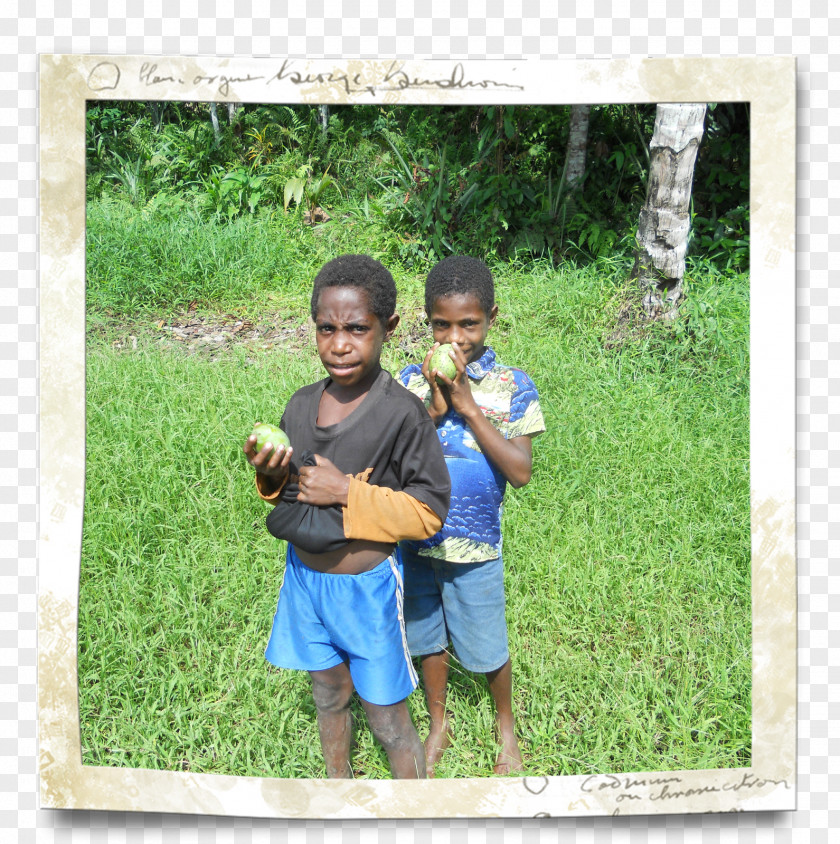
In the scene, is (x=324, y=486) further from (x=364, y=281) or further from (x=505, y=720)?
(x=505, y=720)

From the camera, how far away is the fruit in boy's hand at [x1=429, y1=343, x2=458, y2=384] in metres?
1.74

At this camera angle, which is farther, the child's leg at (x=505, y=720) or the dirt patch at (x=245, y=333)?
the dirt patch at (x=245, y=333)

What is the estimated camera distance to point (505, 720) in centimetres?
214

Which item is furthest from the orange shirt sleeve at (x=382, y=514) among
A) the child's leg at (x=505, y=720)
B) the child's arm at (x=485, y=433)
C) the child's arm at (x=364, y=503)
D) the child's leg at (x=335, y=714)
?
the child's leg at (x=505, y=720)

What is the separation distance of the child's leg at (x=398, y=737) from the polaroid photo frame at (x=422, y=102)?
0.24ft

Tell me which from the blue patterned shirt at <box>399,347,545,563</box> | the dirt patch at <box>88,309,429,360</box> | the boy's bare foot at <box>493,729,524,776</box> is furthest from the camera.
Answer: the dirt patch at <box>88,309,429,360</box>

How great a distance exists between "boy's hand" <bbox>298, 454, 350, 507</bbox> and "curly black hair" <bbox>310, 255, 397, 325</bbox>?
0.36m

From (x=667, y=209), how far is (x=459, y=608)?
1597mm

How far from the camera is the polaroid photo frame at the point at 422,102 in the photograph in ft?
6.36

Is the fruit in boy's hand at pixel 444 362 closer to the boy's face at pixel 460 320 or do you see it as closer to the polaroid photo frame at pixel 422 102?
the boy's face at pixel 460 320

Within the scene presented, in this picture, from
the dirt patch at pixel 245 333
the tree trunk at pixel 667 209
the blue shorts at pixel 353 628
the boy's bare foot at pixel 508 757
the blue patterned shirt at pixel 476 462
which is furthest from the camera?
the dirt patch at pixel 245 333

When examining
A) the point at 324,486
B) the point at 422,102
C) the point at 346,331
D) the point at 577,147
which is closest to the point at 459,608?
the point at 324,486

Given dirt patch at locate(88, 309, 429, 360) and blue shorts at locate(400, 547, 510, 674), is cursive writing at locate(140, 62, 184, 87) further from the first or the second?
blue shorts at locate(400, 547, 510, 674)

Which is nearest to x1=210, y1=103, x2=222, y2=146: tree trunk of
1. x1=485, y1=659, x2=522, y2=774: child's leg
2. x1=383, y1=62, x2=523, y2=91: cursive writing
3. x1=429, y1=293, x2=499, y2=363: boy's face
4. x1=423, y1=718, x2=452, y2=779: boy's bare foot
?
x1=383, y1=62, x2=523, y2=91: cursive writing
